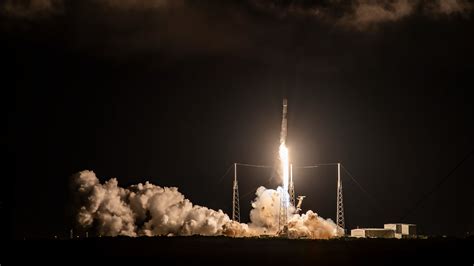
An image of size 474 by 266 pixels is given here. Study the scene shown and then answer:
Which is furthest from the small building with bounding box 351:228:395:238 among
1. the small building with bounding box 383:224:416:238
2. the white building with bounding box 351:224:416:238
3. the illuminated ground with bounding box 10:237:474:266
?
the illuminated ground with bounding box 10:237:474:266

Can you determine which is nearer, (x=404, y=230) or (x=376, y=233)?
(x=376, y=233)

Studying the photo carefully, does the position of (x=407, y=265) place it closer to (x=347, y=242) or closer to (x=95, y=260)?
(x=95, y=260)

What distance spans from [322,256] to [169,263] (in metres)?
21.2

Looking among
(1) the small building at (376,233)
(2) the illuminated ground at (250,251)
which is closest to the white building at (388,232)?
(1) the small building at (376,233)

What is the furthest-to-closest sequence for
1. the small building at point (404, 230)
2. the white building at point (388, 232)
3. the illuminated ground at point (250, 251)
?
the small building at point (404, 230)
the white building at point (388, 232)
the illuminated ground at point (250, 251)

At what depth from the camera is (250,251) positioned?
10275 cm

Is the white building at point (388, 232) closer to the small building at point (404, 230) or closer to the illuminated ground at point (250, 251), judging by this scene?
the small building at point (404, 230)

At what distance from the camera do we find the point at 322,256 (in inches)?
3698

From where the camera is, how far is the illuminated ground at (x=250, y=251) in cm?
8906

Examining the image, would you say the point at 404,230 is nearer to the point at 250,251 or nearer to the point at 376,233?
the point at 376,233

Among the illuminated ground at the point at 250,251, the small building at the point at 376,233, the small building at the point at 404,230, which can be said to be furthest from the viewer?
the small building at the point at 404,230

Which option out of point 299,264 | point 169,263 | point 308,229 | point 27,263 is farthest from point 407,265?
point 308,229

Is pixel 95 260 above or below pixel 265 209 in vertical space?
below

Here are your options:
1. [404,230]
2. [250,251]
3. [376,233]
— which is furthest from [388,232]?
[250,251]
